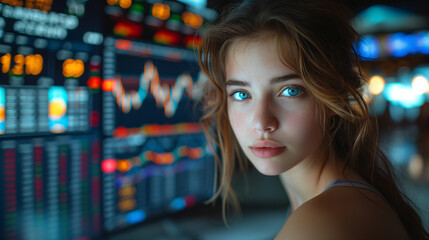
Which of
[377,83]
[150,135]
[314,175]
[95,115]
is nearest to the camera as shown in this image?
[314,175]

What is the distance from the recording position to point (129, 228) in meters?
1.13

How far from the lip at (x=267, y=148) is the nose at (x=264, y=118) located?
1.0 inches

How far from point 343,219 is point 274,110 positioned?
0.24 meters

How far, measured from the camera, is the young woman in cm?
70

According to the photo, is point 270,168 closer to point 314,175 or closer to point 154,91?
point 314,175

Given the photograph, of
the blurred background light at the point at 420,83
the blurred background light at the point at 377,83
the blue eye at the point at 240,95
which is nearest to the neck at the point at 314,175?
the blue eye at the point at 240,95

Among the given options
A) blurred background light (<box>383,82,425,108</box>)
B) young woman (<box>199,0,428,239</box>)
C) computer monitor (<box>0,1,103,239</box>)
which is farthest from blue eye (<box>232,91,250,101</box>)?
blurred background light (<box>383,82,425,108</box>)

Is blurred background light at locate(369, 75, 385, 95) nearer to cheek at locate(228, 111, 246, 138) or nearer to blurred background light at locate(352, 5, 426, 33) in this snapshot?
blurred background light at locate(352, 5, 426, 33)

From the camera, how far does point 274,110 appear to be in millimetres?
731

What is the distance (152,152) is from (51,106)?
374 millimetres

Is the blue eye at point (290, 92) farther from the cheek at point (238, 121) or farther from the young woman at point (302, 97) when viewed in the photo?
the cheek at point (238, 121)

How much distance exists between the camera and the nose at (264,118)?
0.72 metres

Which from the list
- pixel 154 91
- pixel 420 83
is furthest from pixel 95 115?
pixel 420 83

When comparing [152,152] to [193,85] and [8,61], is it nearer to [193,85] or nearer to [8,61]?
[193,85]
